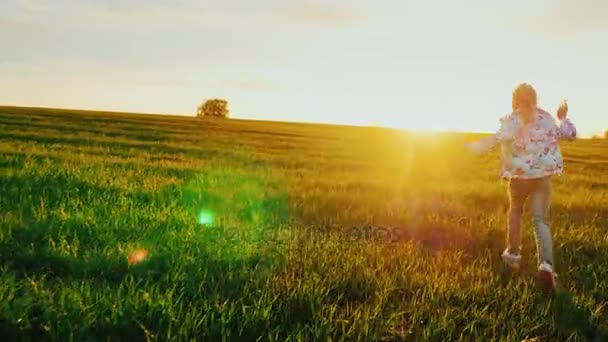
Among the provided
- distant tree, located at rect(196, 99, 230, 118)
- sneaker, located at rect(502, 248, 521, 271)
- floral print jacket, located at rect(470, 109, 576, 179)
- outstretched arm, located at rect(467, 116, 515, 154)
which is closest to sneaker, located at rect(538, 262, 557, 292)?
sneaker, located at rect(502, 248, 521, 271)

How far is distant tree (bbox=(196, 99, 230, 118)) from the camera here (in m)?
125

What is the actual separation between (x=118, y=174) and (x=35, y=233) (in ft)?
15.9

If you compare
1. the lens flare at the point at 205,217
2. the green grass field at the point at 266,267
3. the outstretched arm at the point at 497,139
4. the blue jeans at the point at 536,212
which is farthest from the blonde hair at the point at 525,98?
the lens flare at the point at 205,217

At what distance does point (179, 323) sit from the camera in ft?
11.1

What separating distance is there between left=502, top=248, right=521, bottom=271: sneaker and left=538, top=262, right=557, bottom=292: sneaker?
53 cm

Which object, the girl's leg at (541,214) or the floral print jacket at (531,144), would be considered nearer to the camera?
the girl's leg at (541,214)

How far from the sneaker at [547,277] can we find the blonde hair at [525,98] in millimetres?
1564

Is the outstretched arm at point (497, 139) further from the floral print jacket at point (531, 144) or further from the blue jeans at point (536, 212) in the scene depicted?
the blue jeans at point (536, 212)

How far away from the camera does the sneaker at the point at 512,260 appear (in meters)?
5.73

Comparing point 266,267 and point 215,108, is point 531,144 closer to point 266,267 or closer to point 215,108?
point 266,267

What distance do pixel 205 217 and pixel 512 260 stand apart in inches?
146

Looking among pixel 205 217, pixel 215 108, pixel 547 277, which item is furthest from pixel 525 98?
pixel 215 108

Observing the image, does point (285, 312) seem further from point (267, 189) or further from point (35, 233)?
point (267, 189)

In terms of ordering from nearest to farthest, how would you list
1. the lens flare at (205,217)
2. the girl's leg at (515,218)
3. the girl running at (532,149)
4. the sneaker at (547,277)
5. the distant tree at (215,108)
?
the sneaker at (547,277) → the girl running at (532,149) → the girl's leg at (515,218) → the lens flare at (205,217) → the distant tree at (215,108)
